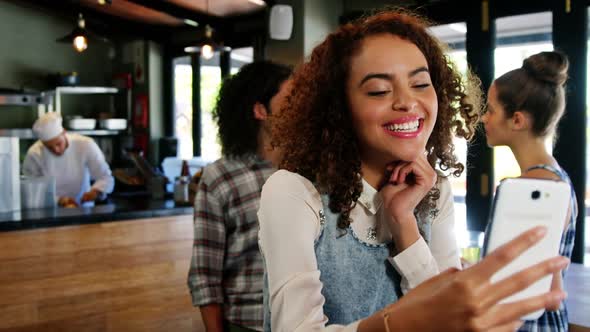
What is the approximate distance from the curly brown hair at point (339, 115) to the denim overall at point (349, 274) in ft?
0.08

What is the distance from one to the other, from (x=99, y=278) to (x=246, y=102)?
173cm

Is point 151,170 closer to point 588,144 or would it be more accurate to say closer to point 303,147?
point 588,144

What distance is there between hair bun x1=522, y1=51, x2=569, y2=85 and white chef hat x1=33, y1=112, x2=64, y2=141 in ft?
13.6

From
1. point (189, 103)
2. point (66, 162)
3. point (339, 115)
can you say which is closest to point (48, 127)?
point (66, 162)

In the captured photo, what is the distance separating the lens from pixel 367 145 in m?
1.01

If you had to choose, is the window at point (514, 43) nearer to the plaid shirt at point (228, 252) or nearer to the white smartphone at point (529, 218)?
the plaid shirt at point (228, 252)

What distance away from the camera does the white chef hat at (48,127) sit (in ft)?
16.3

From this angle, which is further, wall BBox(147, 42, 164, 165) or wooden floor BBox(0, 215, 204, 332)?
wall BBox(147, 42, 164, 165)

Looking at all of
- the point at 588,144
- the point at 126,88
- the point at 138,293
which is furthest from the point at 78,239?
the point at 126,88

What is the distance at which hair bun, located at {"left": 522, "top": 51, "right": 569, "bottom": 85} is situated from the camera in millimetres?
1880

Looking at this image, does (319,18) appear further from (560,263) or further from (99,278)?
(560,263)

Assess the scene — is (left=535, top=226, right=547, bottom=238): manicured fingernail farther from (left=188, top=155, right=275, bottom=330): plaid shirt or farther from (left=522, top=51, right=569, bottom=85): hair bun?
(left=522, top=51, right=569, bottom=85): hair bun

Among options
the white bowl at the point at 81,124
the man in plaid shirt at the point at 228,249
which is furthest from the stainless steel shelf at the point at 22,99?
the man in plaid shirt at the point at 228,249

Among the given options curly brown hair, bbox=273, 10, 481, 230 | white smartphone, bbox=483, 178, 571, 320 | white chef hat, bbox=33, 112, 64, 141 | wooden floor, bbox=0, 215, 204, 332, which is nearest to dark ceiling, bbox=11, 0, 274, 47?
white chef hat, bbox=33, 112, 64, 141
